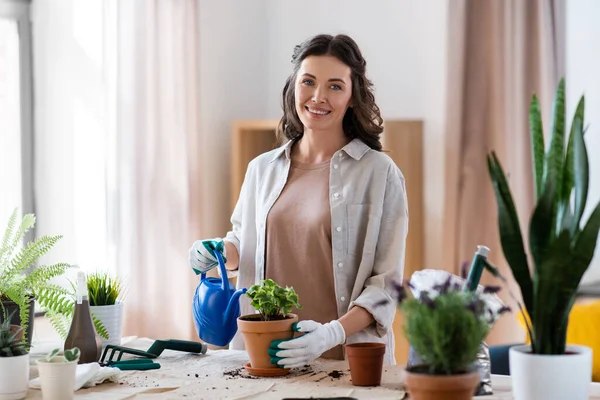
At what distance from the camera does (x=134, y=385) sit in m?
2.02

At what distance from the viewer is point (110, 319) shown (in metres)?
2.41

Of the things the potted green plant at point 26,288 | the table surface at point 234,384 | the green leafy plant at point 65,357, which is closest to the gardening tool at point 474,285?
the table surface at point 234,384

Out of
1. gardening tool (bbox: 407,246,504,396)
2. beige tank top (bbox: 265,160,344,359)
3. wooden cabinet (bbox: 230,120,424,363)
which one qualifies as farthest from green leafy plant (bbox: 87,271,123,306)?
wooden cabinet (bbox: 230,120,424,363)

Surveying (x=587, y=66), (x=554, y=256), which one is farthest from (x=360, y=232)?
(x=587, y=66)

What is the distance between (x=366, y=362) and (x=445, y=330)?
0.50 m

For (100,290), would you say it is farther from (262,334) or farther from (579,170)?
(579,170)

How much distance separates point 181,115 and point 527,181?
5.86ft

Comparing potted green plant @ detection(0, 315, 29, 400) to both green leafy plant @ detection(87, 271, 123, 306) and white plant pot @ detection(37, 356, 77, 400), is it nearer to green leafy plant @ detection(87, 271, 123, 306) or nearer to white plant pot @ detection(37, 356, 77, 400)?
white plant pot @ detection(37, 356, 77, 400)

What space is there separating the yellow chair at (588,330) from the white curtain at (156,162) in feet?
6.67

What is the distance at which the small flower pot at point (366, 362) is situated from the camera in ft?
6.34

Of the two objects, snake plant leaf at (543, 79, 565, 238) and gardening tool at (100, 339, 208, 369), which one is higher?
snake plant leaf at (543, 79, 565, 238)

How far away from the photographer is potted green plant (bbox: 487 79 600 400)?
168 cm

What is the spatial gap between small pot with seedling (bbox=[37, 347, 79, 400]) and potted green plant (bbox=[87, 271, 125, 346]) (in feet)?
1.60

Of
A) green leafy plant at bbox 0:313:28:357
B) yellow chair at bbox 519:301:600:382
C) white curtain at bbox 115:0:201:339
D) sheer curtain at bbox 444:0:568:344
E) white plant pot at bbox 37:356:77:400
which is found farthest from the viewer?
sheer curtain at bbox 444:0:568:344
